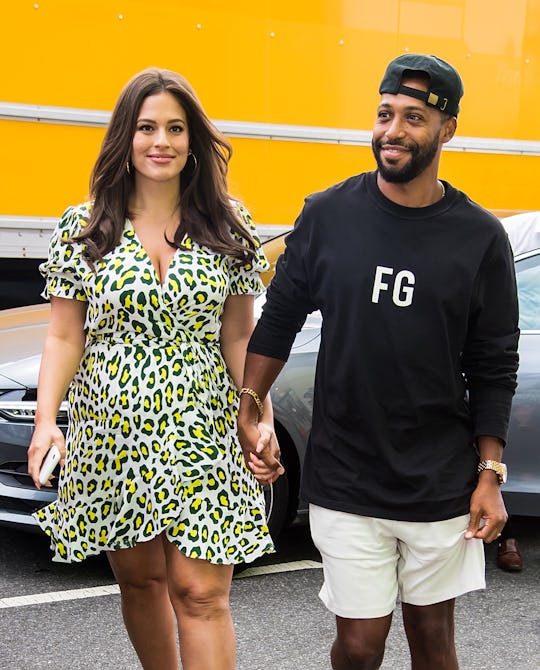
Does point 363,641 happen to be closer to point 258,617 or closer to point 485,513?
point 485,513

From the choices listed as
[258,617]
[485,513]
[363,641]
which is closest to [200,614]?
[363,641]

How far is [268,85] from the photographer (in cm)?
667

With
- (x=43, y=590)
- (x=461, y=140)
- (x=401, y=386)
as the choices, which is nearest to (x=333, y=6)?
(x=461, y=140)

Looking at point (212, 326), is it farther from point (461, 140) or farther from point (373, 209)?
point (461, 140)

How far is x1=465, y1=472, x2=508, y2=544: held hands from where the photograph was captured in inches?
106

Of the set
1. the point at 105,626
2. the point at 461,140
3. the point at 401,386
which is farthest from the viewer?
the point at 461,140

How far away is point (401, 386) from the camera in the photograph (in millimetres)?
2658

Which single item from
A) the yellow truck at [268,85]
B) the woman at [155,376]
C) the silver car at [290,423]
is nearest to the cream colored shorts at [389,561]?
the woman at [155,376]

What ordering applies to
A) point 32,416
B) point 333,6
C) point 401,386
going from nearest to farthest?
point 401,386
point 32,416
point 333,6

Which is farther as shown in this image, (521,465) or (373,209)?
(521,465)

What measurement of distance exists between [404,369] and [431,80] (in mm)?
709

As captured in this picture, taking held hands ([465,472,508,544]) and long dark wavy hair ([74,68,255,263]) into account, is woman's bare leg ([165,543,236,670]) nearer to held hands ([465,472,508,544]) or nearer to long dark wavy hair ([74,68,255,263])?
held hands ([465,472,508,544])

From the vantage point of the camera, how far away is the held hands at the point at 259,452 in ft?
9.44

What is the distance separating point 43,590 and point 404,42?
14.1 ft
